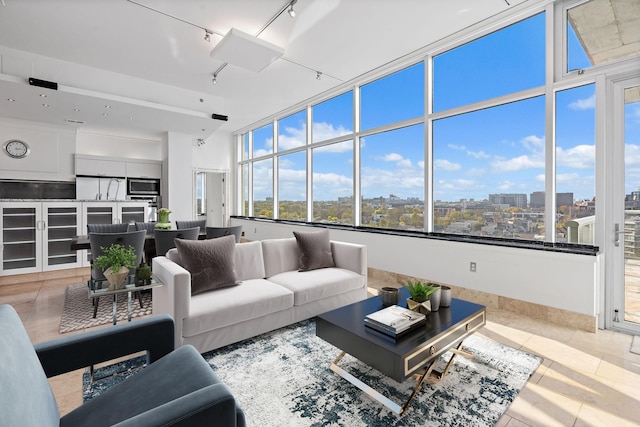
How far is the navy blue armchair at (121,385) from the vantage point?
0.91 metres

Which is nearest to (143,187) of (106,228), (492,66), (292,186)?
(106,228)

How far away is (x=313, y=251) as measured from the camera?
3.50 m

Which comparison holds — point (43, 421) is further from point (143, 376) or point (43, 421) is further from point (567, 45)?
point (567, 45)

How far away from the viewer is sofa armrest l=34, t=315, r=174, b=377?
1.33 meters

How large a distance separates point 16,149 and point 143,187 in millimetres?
2169

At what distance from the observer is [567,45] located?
313 centimetres

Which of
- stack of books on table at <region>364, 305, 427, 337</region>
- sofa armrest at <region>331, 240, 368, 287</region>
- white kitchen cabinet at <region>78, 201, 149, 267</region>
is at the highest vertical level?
white kitchen cabinet at <region>78, 201, 149, 267</region>

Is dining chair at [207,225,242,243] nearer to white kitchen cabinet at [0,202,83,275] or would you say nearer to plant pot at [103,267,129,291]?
plant pot at [103,267,129,291]

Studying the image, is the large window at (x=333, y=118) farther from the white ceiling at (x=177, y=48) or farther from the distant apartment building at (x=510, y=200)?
the distant apartment building at (x=510, y=200)

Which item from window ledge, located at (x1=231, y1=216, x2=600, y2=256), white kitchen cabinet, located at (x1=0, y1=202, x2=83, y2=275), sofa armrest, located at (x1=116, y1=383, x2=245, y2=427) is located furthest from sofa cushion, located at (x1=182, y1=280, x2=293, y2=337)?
white kitchen cabinet, located at (x1=0, y1=202, x2=83, y2=275)

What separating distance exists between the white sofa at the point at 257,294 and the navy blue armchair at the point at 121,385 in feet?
2.28

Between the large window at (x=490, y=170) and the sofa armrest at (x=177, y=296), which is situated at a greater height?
the large window at (x=490, y=170)

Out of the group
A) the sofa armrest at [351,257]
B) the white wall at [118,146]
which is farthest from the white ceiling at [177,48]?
the sofa armrest at [351,257]

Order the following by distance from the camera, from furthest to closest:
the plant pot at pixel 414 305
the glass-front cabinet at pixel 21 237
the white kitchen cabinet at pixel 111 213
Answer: the white kitchen cabinet at pixel 111 213 < the glass-front cabinet at pixel 21 237 < the plant pot at pixel 414 305
